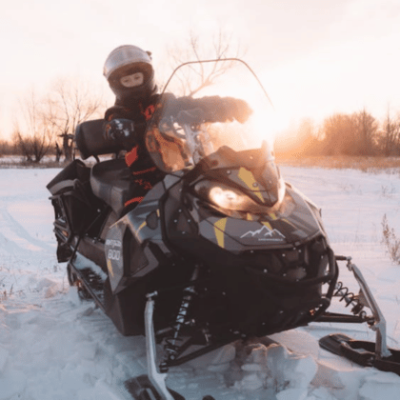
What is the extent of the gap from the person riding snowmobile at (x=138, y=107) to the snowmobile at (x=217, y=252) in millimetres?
68

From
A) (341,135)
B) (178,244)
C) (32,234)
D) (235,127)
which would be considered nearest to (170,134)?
(235,127)

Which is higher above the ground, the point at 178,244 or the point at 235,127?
the point at 235,127

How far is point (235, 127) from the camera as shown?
2.33 meters

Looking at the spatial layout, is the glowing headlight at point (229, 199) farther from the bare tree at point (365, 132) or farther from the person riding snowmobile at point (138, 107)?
the bare tree at point (365, 132)

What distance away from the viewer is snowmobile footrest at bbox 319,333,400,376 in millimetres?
2344

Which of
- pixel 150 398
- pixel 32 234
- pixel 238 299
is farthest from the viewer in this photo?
pixel 32 234

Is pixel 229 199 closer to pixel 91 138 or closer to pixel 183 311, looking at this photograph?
pixel 183 311

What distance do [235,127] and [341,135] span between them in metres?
64.9

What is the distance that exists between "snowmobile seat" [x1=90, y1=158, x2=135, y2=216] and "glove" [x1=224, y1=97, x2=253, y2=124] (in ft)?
3.12

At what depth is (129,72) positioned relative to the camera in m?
3.16

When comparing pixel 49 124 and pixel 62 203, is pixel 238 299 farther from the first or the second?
pixel 49 124

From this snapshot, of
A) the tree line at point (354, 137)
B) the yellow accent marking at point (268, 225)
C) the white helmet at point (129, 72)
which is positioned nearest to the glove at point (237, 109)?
the yellow accent marking at point (268, 225)

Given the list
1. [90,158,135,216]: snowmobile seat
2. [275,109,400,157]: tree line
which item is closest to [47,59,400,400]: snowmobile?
[90,158,135,216]: snowmobile seat

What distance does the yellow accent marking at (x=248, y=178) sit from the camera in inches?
76.3
